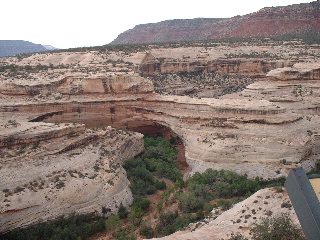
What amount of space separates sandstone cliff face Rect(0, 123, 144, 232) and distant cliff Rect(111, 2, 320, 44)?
73.1 metres

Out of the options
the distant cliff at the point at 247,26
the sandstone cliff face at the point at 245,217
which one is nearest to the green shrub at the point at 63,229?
the sandstone cliff face at the point at 245,217

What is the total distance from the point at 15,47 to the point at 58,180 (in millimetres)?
132792

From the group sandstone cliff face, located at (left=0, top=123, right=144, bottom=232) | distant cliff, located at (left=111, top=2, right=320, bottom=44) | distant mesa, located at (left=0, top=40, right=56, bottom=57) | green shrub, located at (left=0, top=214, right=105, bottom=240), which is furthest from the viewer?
distant mesa, located at (left=0, top=40, right=56, bottom=57)

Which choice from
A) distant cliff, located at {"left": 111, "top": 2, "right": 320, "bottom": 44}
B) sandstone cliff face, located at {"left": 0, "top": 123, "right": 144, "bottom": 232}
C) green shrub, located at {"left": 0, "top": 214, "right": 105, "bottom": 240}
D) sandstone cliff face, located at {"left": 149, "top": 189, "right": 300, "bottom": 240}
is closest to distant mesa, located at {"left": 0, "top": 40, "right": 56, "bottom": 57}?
distant cliff, located at {"left": 111, "top": 2, "right": 320, "bottom": 44}

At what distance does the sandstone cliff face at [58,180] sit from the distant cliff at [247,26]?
73.1m

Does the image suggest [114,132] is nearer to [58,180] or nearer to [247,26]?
[58,180]

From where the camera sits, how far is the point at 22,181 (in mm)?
15266

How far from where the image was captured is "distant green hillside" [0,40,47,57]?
12489 cm

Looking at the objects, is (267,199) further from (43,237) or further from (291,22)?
(291,22)

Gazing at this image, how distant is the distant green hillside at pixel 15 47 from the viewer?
4917 inches

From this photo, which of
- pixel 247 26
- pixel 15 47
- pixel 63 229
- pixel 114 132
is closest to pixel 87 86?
pixel 114 132

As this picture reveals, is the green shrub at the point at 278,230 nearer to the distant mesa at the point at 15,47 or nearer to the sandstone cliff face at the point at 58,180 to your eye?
the sandstone cliff face at the point at 58,180

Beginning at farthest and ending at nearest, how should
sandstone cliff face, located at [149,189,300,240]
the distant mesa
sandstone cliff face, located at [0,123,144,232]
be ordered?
the distant mesa
sandstone cliff face, located at [0,123,144,232]
sandstone cliff face, located at [149,189,300,240]

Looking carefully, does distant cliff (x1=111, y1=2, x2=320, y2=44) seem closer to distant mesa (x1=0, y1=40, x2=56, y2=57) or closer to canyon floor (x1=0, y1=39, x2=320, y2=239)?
distant mesa (x1=0, y1=40, x2=56, y2=57)
